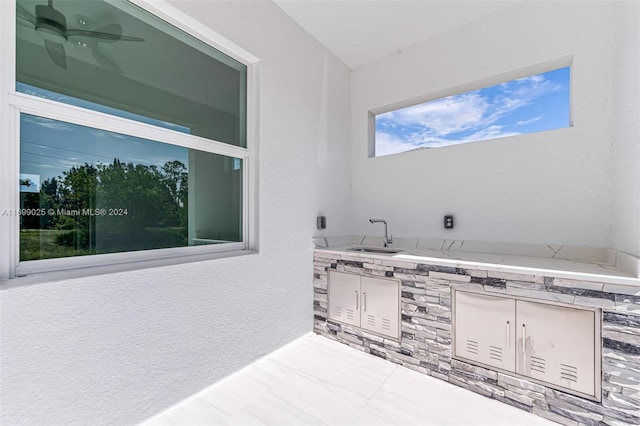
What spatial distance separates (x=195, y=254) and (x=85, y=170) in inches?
31.3

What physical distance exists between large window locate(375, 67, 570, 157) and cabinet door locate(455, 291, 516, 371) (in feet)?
5.03

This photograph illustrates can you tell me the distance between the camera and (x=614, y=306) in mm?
1423

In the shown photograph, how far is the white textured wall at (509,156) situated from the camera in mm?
2035

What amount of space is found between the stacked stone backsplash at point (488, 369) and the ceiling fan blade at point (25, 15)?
2.36 metres

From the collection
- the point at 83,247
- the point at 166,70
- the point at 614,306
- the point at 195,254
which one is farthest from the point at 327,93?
the point at 614,306

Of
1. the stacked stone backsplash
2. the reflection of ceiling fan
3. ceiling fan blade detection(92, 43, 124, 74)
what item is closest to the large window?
→ the stacked stone backsplash

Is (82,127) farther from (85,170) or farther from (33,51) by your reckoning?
(33,51)

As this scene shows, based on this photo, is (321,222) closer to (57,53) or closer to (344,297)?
(344,297)

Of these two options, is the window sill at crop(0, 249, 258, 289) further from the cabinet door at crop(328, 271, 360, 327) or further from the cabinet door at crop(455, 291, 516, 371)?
the cabinet door at crop(455, 291, 516, 371)

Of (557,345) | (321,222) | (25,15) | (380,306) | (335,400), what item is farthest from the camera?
(321,222)

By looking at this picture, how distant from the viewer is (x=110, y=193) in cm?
151

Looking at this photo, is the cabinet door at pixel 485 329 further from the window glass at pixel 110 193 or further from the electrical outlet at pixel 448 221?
the window glass at pixel 110 193

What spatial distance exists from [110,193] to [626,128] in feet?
10.6

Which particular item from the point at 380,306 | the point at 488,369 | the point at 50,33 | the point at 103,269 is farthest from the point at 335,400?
the point at 50,33
